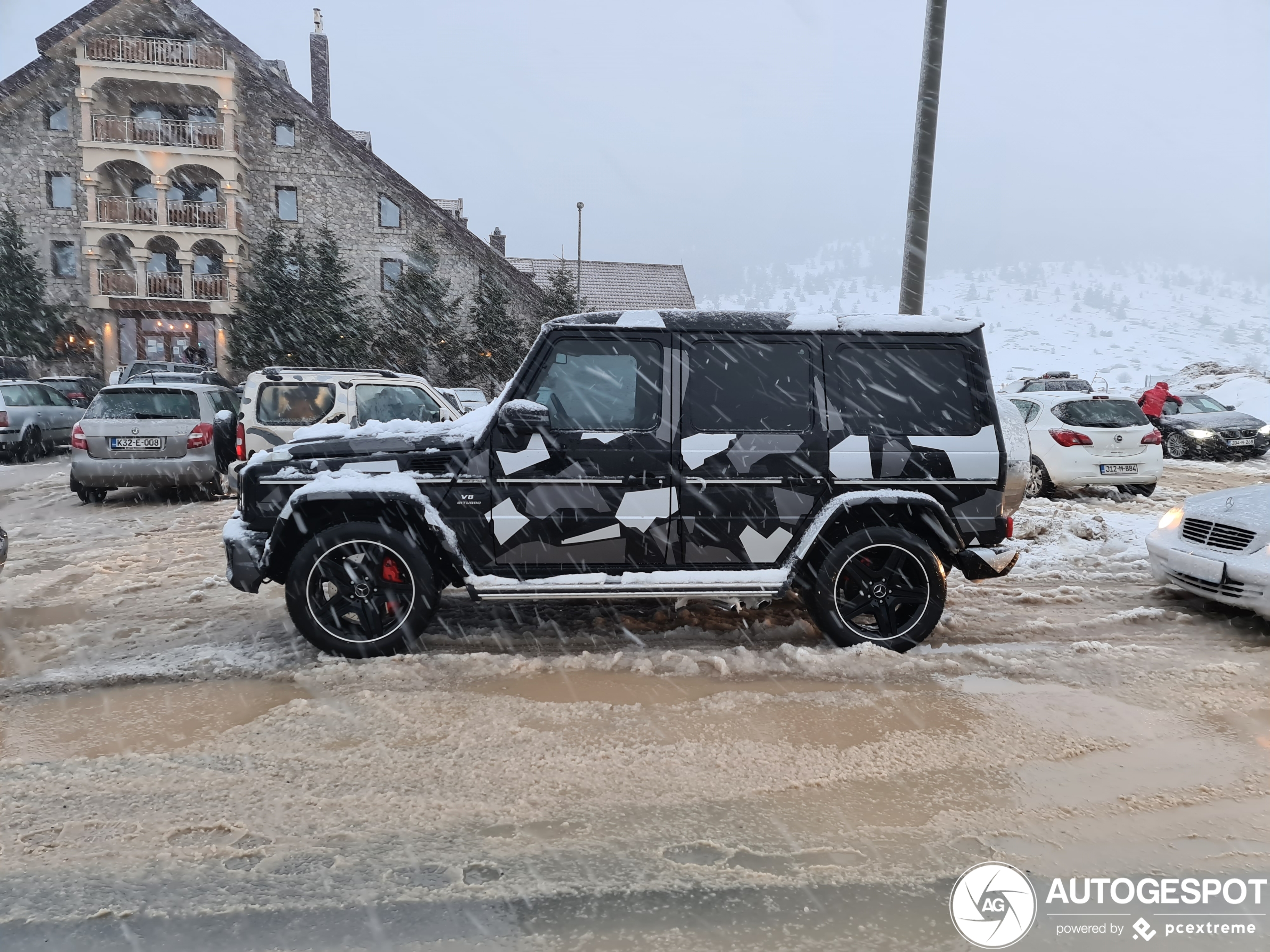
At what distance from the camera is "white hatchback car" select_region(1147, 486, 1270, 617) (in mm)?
5535

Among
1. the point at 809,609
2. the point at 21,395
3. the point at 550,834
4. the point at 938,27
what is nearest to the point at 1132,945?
the point at 550,834

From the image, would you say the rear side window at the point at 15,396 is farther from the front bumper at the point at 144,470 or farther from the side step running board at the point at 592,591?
the side step running board at the point at 592,591

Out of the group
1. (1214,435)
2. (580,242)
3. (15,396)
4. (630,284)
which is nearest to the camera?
(15,396)

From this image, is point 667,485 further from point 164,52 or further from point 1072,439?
point 164,52

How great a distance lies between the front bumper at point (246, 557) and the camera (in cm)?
471

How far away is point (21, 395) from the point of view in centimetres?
1575

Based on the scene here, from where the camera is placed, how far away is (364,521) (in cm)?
480

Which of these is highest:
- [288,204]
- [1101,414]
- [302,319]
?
[288,204]

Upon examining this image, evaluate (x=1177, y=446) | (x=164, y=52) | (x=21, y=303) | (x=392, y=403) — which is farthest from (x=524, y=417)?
(x=164, y=52)

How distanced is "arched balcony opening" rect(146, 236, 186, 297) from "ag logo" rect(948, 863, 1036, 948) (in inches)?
1425

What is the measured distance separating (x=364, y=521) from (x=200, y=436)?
7.00 m

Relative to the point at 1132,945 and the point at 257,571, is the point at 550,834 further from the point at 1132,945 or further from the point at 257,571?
the point at 257,571

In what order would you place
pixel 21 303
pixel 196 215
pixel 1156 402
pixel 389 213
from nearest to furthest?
1. pixel 1156 402
2. pixel 21 303
3. pixel 196 215
4. pixel 389 213

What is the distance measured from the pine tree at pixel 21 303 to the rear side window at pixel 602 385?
35.2 metres
